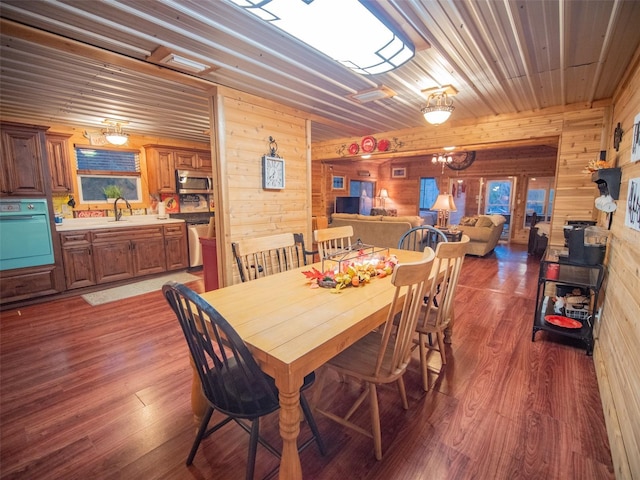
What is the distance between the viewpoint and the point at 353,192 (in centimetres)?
970

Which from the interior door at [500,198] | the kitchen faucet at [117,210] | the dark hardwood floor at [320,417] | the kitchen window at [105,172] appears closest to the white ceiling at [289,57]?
the kitchen window at [105,172]

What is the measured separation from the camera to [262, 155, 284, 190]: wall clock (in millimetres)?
3281

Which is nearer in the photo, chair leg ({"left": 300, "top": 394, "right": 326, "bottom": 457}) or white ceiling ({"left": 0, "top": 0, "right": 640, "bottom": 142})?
chair leg ({"left": 300, "top": 394, "right": 326, "bottom": 457})

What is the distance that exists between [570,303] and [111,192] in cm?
635

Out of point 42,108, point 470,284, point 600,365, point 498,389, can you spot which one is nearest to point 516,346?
point 600,365

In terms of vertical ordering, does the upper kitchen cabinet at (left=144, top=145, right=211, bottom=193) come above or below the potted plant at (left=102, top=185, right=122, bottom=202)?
above

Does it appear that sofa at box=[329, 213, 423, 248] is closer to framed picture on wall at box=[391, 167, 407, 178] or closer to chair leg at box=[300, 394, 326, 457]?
chair leg at box=[300, 394, 326, 457]

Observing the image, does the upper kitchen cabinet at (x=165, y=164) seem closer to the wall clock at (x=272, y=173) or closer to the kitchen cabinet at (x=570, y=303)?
the wall clock at (x=272, y=173)

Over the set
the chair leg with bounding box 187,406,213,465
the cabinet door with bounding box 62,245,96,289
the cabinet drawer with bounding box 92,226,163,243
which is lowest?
the chair leg with bounding box 187,406,213,465

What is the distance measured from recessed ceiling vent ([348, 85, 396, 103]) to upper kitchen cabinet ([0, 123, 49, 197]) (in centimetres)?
366

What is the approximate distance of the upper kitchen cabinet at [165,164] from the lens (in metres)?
5.26

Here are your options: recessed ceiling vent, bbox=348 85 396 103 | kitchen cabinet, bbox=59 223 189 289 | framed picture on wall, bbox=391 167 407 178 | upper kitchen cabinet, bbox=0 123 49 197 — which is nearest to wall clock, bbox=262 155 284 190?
recessed ceiling vent, bbox=348 85 396 103

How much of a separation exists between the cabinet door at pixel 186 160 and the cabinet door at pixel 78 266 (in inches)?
84.9

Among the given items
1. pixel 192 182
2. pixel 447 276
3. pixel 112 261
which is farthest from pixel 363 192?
pixel 447 276
